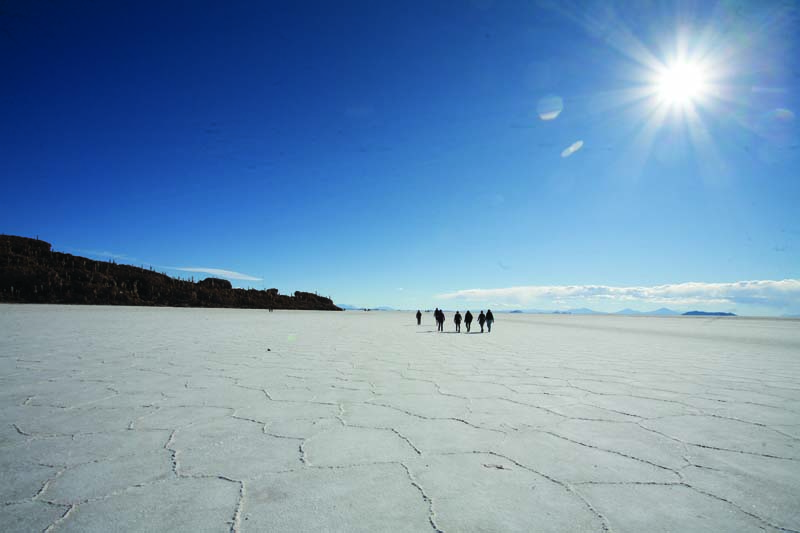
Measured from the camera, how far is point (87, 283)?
35719 millimetres

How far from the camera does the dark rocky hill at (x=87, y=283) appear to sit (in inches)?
1270

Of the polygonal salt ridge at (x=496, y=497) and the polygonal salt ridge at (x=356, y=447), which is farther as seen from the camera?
the polygonal salt ridge at (x=356, y=447)

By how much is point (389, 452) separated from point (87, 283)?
45.6m

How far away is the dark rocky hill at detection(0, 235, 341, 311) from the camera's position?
32250 mm

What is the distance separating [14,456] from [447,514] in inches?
98.4

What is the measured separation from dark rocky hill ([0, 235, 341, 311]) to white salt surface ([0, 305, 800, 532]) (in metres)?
38.9

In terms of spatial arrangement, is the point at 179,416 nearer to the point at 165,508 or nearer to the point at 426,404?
the point at 165,508

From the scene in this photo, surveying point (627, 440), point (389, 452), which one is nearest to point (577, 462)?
point (627, 440)

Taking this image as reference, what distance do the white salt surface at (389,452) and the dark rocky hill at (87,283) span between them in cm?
3893

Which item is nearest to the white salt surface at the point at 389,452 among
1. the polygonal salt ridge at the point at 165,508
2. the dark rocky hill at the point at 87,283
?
the polygonal salt ridge at the point at 165,508

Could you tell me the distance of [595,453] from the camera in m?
2.25

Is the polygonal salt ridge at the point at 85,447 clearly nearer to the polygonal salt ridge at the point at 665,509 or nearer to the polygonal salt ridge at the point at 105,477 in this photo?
the polygonal salt ridge at the point at 105,477

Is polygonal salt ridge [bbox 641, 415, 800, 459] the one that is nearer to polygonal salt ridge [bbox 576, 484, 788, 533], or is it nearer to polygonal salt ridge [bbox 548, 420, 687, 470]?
polygonal salt ridge [bbox 548, 420, 687, 470]

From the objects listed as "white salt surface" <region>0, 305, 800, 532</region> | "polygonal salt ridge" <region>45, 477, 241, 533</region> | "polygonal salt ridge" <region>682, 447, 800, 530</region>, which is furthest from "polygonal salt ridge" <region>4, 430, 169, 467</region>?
"polygonal salt ridge" <region>682, 447, 800, 530</region>
